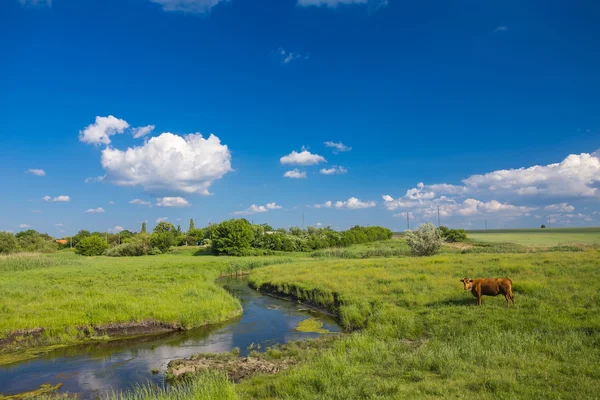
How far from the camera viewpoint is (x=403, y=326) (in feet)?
53.5

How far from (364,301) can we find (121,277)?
27337mm

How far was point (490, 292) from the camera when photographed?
1691cm

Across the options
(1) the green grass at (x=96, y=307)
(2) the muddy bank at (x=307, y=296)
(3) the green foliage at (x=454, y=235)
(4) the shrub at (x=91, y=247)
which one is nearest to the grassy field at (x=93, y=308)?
(1) the green grass at (x=96, y=307)

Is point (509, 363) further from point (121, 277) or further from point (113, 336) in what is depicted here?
point (121, 277)

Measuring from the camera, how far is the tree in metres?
82.3

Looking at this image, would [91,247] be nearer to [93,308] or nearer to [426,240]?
[93,308]

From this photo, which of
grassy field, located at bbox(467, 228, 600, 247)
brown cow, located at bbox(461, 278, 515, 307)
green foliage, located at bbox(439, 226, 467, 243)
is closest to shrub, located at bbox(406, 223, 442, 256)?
grassy field, located at bbox(467, 228, 600, 247)

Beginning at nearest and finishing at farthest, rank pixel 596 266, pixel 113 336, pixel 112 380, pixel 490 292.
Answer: pixel 112 380 → pixel 490 292 → pixel 113 336 → pixel 596 266

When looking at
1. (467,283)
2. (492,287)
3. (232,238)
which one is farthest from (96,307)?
(232,238)

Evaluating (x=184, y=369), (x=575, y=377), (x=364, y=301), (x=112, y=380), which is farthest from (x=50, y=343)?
(x=575, y=377)

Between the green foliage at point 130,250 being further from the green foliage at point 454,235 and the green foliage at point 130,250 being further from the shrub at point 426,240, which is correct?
the green foliage at point 454,235

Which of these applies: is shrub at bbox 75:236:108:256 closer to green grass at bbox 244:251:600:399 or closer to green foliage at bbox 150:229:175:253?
green foliage at bbox 150:229:175:253

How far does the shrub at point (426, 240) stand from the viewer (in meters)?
54.4

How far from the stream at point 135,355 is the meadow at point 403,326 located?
1.59 metres
